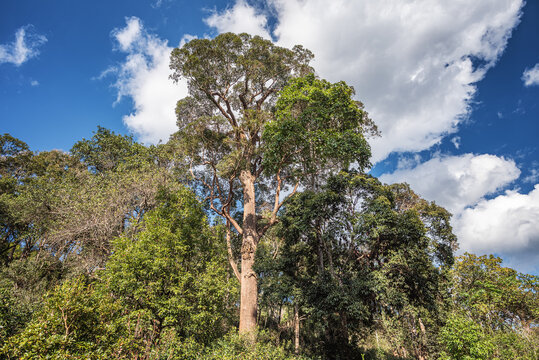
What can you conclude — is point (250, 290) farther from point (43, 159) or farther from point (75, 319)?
point (43, 159)

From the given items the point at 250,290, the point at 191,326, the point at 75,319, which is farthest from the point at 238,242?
the point at 75,319

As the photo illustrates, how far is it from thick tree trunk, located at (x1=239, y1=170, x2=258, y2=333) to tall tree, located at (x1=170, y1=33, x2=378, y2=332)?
4 centimetres

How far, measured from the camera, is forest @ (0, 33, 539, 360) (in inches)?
325

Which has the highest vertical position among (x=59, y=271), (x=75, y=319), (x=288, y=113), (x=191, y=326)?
(x=288, y=113)

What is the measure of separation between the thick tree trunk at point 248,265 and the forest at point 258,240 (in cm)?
6

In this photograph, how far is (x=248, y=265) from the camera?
40.4ft

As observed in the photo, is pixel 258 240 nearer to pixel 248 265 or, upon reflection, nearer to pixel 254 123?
pixel 248 265

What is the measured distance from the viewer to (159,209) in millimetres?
10086

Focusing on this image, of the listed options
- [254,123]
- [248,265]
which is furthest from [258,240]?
[254,123]

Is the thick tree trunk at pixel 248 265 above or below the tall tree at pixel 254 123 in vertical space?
below

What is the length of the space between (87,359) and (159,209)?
6.47 m

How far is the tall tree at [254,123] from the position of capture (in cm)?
1087

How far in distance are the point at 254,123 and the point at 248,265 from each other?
732cm

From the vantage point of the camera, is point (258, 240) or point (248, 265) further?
point (258, 240)
